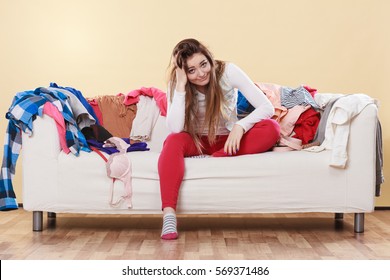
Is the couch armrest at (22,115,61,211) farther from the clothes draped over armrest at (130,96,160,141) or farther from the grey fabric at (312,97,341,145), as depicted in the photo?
the grey fabric at (312,97,341,145)

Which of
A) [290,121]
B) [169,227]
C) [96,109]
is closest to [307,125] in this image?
[290,121]

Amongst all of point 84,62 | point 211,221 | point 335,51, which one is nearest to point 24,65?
point 84,62

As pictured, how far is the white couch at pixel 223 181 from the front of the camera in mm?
3207

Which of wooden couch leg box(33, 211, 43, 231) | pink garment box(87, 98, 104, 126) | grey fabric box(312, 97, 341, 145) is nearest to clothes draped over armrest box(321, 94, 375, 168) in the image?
grey fabric box(312, 97, 341, 145)

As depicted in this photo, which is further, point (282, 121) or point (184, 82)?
point (282, 121)

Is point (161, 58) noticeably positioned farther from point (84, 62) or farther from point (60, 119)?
point (60, 119)

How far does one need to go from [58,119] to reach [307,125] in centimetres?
124

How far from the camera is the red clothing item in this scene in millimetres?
3568

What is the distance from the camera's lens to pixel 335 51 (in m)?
4.38

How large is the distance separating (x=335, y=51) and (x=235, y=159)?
149 cm

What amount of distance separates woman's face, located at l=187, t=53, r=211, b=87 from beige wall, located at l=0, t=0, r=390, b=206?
4.02 feet

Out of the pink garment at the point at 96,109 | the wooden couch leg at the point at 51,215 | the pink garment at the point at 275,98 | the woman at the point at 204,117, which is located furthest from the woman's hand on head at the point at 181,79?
the wooden couch leg at the point at 51,215

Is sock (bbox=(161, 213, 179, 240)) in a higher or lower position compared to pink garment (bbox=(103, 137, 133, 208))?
lower
